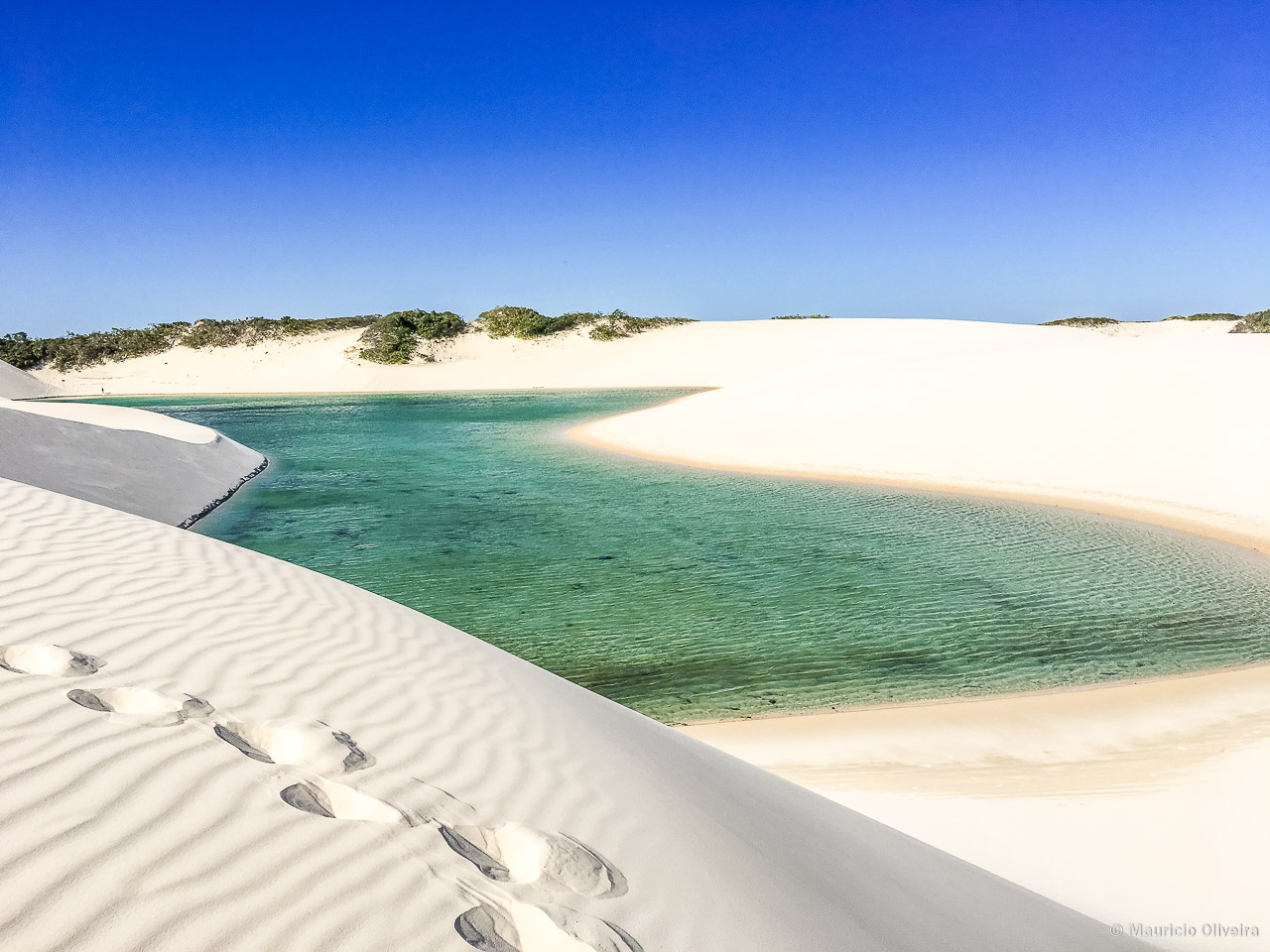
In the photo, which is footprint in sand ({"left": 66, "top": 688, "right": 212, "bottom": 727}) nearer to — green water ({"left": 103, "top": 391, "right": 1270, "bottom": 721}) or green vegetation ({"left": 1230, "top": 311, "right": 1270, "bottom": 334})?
green water ({"left": 103, "top": 391, "right": 1270, "bottom": 721})

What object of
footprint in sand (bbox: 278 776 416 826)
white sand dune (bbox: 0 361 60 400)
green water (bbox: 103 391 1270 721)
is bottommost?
green water (bbox: 103 391 1270 721)

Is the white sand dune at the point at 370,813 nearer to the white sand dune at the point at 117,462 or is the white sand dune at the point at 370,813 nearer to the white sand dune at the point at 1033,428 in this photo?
the white sand dune at the point at 117,462

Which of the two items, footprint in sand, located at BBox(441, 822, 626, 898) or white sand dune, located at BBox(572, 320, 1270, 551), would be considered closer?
footprint in sand, located at BBox(441, 822, 626, 898)

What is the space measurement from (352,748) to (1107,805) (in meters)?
4.03

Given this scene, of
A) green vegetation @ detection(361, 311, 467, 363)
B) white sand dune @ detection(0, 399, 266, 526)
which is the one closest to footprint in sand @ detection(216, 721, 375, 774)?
white sand dune @ detection(0, 399, 266, 526)

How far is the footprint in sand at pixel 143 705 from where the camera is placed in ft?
7.44

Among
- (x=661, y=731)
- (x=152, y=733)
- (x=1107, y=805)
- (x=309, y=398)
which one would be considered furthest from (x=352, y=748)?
(x=309, y=398)

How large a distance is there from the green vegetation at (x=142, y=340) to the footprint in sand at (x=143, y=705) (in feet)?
188

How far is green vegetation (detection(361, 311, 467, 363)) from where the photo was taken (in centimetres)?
5006

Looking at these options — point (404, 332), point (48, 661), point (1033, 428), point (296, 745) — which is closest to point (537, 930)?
point (296, 745)

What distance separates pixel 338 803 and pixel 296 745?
442mm

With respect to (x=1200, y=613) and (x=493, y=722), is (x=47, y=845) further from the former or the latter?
(x=1200, y=613)

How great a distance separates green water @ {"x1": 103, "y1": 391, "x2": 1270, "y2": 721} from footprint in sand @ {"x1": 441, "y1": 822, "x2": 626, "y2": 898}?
10.8 ft

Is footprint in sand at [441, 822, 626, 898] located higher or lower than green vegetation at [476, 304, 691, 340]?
lower
